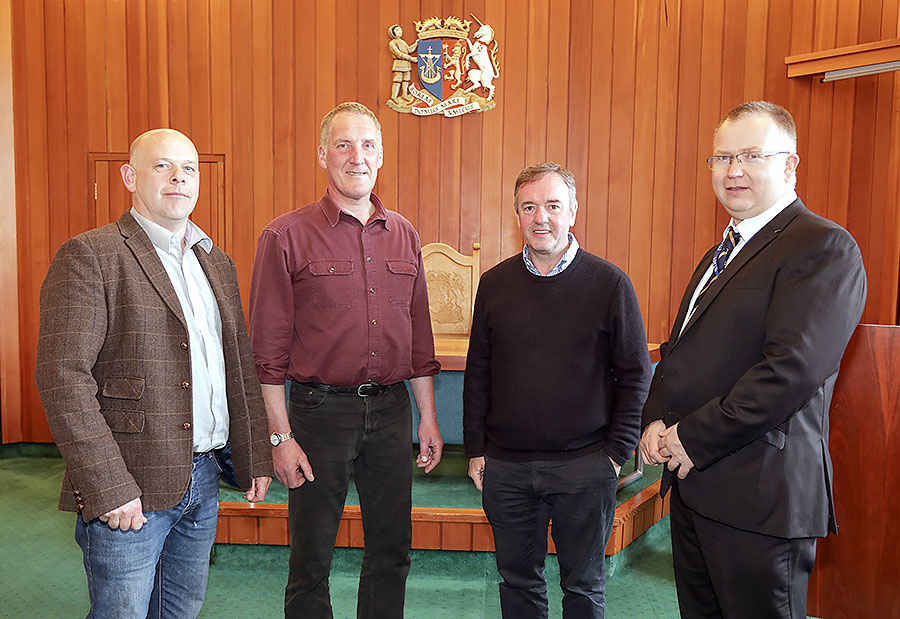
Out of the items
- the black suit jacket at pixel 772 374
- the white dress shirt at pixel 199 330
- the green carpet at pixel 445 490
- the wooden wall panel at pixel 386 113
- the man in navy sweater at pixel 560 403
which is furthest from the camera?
the wooden wall panel at pixel 386 113

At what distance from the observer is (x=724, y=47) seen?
4.67 m

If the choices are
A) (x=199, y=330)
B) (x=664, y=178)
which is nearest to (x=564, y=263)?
(x=199, y=330)

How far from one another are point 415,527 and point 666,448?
1.67m

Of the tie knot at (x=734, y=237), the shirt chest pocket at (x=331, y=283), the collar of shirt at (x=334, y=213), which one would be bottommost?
the shirt chest pocket at (x=331, y=283)

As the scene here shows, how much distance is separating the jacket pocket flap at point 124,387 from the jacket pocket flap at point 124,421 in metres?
0.04

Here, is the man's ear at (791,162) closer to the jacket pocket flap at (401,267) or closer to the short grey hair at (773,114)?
the short grey hair at (773,114)

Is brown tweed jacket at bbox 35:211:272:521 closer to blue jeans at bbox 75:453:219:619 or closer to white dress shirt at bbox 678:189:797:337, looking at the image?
blue jeans at bbox 75:453:219:619

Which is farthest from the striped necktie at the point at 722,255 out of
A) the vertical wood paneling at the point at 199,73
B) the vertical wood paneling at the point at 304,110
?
the vertical wood paneling at the point at 199,73

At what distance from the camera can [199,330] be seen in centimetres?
161

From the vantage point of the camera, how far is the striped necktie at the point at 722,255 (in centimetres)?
159

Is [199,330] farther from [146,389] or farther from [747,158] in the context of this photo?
[747,158]

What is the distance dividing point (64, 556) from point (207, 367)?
83.9 inches

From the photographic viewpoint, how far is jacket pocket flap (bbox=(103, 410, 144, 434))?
1.45 metres

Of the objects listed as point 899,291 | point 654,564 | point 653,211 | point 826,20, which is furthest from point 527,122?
point 654,564
